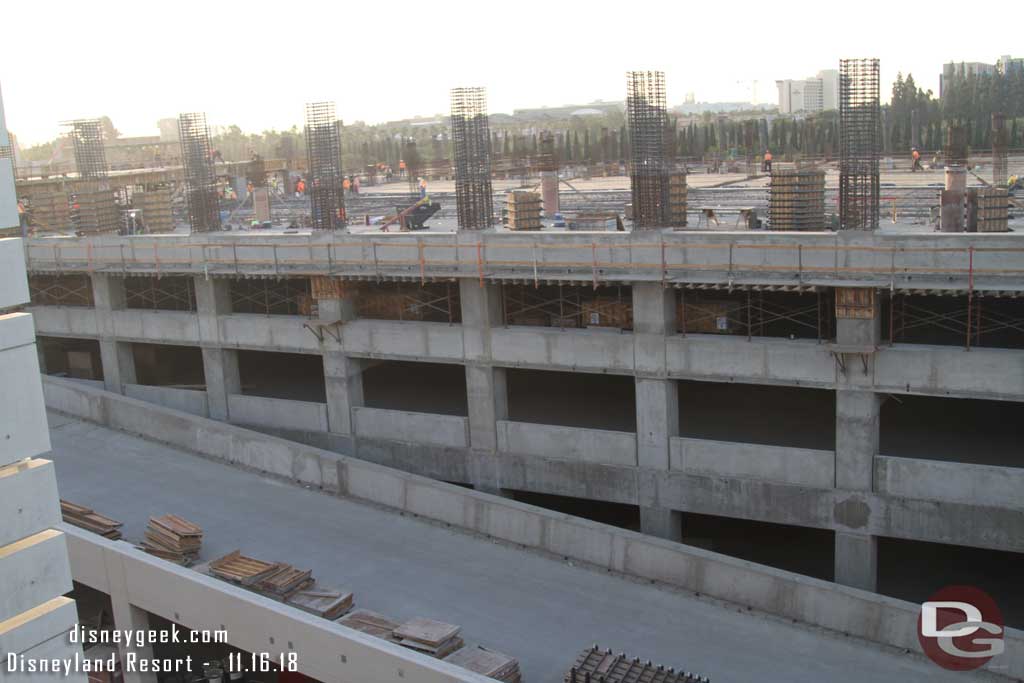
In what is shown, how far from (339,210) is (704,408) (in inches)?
405

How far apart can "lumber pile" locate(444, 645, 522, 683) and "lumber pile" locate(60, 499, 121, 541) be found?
819cm

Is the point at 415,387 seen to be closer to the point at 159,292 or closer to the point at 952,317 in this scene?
the point at 159,292

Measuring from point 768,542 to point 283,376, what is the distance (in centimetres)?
1570

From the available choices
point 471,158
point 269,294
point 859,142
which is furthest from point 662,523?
point 269,294

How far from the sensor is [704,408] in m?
25.0

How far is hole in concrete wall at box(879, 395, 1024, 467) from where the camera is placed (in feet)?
66.8

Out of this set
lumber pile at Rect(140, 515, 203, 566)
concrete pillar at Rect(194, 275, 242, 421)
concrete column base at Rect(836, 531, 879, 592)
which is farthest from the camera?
concrete pillar at Rect(194, 275, 242, 421)

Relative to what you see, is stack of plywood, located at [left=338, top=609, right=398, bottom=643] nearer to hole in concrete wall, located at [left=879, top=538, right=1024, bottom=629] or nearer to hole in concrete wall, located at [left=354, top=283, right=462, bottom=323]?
hole in concrete wall, located at [left=354, top=283, right=462, bottom=323]

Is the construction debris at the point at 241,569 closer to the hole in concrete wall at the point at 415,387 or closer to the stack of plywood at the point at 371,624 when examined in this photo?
the stack of plywood at the point at 371,624

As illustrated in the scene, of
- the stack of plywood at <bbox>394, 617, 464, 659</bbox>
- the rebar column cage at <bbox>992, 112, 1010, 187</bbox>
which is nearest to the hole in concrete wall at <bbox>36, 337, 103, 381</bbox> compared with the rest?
the stack of plywood at <bbox>394, 617, 464, 659</bbox>

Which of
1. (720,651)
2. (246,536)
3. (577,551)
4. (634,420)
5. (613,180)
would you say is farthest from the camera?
(613,180)

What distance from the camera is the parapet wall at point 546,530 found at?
16188 mm

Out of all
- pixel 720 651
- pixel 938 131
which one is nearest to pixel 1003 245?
pixel 720 651

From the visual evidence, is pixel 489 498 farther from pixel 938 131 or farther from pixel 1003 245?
pixel 938 131
